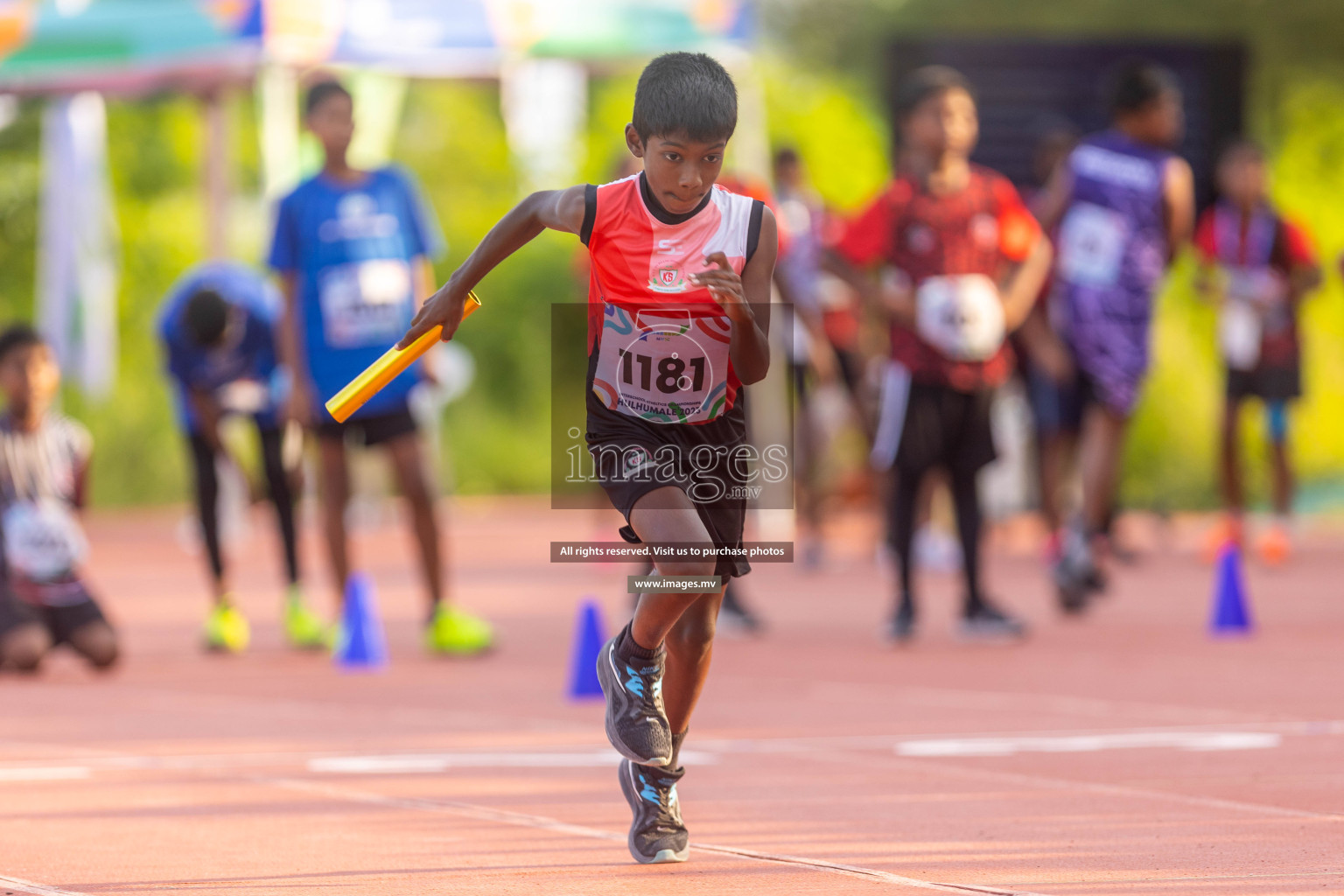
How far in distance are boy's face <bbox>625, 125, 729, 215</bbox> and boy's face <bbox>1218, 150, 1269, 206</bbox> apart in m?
8.58

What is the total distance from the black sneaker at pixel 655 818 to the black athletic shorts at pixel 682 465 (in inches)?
18.1

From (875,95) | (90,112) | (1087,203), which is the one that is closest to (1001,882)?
(1087,203)

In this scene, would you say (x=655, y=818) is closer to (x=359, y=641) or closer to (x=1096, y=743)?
(x=1096, y=743)

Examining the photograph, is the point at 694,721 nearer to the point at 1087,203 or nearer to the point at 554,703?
the point at 554,703

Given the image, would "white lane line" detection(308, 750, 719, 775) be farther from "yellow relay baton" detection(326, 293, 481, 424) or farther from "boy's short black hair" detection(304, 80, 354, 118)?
"boy's short black hair" detection(304, 80, 354, 118)

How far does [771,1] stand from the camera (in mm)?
54031

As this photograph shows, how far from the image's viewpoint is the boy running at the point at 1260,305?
12281mm

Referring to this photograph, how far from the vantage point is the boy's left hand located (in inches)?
166

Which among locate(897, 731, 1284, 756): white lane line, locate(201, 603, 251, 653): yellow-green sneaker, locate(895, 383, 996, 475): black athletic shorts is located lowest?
locate(201, 603, 251, 653): yellow-green sneaker

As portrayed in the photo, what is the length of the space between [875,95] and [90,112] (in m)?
28.8

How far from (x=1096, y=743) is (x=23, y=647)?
431 centimetres

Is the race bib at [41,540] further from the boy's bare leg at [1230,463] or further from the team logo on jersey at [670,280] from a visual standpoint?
the boy's bare leg at [1230,463]

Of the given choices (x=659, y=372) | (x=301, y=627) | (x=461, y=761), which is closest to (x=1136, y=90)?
(x=301, y=627)

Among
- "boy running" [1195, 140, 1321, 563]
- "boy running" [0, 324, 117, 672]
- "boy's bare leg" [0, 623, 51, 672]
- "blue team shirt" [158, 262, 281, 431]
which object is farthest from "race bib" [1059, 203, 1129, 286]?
"boy's bare leg" [0, 623, 51, 672]
